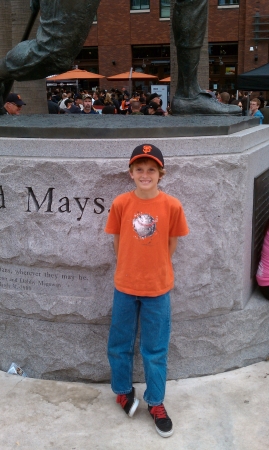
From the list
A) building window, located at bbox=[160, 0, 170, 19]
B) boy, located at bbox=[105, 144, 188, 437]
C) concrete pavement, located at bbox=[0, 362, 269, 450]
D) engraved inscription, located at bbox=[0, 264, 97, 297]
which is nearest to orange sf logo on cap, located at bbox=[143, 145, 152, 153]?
boy, located at bbox=[105, 144, 188, 437]

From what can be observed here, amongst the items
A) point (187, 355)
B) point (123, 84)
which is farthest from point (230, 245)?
point (123, 84)

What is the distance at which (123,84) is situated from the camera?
103ft

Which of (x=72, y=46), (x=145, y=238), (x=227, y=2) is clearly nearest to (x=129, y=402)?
(x=145, y=238)

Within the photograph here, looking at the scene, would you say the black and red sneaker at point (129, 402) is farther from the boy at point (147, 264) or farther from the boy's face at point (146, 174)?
the boy's face at point (146, 174)

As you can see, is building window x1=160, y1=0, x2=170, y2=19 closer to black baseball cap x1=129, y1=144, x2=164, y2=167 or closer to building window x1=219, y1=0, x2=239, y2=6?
building window x1=219, y1=0, x2=239, y2=6

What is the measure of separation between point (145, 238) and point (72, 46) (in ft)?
5.40

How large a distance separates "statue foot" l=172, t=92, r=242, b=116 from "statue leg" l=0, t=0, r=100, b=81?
1.00m

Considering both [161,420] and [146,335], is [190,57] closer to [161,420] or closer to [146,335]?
[146,335]

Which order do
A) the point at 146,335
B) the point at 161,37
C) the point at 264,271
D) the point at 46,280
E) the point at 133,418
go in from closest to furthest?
1. the point at 146,335
2. the point at 133,418
3. the point at 46,280
4. the point at 264,271
5. the point at 161,37

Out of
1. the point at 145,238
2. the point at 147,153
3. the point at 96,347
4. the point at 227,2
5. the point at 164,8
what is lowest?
the point at 96,347

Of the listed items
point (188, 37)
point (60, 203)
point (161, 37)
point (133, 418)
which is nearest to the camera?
point (133, 418)

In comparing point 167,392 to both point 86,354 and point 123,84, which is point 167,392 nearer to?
point 86,354

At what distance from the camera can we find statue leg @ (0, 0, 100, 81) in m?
3.46

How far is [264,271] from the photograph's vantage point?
361cm
